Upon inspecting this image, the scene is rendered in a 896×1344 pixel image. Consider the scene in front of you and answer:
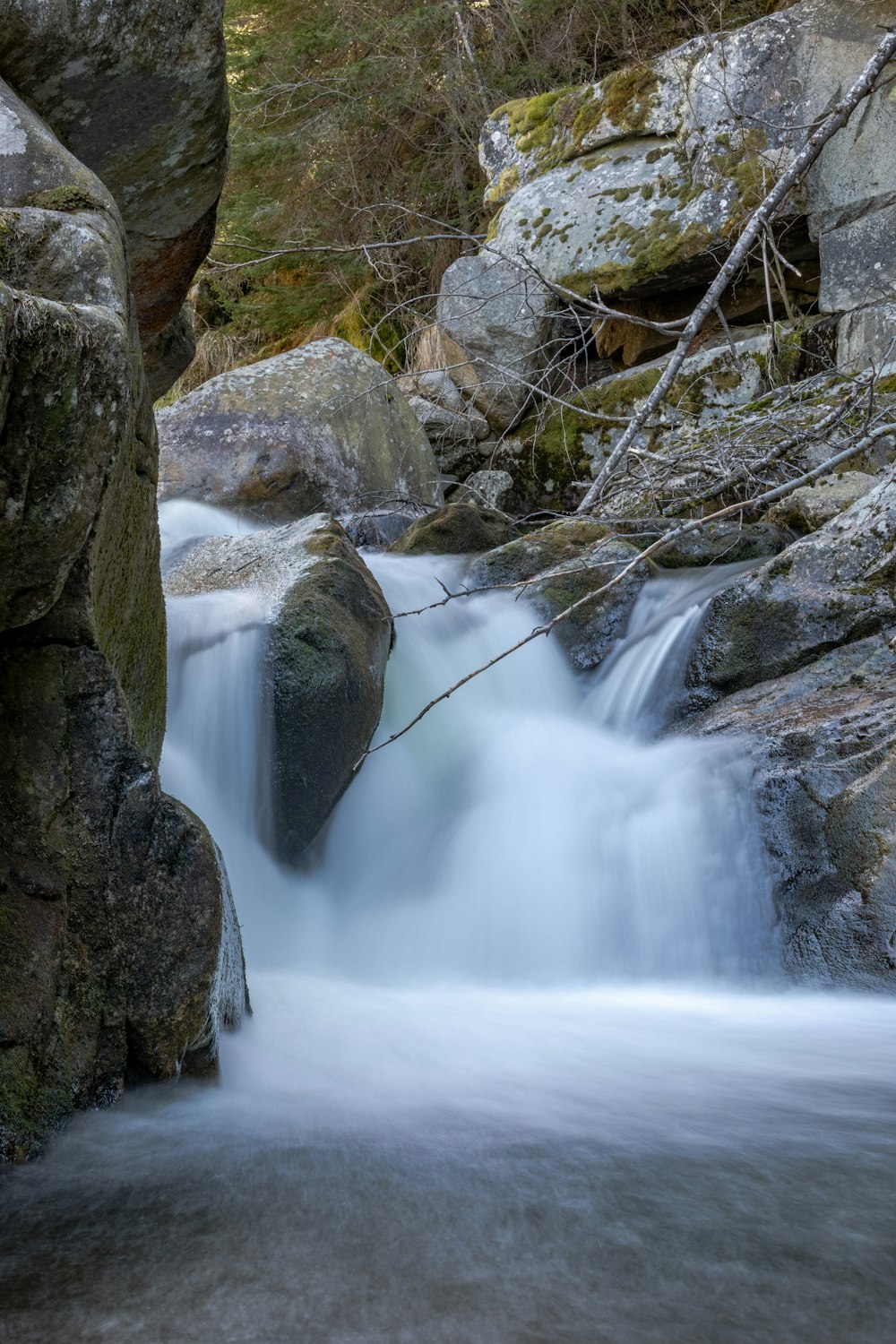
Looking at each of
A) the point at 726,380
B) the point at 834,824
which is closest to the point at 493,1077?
the point at 834,824

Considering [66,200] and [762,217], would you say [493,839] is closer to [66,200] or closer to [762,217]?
[762,217]

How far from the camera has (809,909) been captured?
342cm

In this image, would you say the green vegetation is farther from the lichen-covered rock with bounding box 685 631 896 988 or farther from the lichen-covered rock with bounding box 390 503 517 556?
the lichen-covered rock with bounding box 685 631 896 988

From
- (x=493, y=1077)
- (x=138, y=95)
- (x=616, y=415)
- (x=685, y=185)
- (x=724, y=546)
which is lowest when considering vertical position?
(x=493, y=1077)

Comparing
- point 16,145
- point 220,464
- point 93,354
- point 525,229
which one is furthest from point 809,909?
point 525,229

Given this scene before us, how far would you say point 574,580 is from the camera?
5637mm

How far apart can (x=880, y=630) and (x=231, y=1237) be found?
12.2 feet


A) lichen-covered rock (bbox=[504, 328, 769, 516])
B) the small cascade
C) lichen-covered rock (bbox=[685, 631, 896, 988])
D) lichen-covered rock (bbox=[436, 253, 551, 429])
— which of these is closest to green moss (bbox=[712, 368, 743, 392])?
lichen-covered rock (bbox=[504, 328, 769, 516])

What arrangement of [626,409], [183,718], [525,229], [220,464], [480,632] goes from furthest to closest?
[525,229] → [626,409] → [220,464] → [480,632] → [183,718]

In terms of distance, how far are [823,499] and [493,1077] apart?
461cm

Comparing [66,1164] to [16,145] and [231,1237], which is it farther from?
[16,145]

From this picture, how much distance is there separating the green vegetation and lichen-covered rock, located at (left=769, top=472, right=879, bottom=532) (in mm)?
5987

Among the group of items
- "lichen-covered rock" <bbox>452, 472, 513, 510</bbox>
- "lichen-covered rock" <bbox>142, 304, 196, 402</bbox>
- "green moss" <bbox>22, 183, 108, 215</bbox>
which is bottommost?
"green moss" <bbox>22, 183, 108, 215</bbox>

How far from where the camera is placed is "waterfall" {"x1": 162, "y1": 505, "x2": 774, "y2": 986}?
373 centimetres
